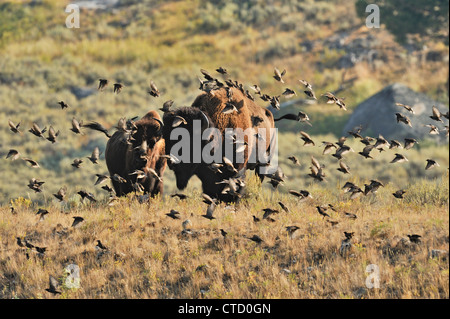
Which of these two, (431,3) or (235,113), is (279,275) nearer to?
(235,113)

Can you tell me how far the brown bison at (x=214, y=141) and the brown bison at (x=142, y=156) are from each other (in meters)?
0.20

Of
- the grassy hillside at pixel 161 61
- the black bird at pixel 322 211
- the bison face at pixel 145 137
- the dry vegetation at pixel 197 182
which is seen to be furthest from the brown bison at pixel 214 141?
the grassy hillside at pixel 161 61

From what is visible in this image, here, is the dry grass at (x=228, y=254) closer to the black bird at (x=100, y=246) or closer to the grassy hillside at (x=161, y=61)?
the black bird at (x=100, y=246)

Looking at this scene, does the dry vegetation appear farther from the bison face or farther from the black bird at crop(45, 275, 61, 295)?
the bison face

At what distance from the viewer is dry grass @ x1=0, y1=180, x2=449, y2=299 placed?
23.6 ft

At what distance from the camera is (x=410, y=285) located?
6844 mm

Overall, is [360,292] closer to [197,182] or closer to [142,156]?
[142,156]

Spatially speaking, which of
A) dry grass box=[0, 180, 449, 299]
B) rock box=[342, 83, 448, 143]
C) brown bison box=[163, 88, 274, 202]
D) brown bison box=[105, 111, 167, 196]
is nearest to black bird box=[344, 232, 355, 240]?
dry grass box=[0, 180, 449, 299]

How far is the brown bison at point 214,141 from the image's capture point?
32.6 ft

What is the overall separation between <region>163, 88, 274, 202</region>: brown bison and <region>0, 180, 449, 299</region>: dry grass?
0.60 metres

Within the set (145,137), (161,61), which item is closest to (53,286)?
(145,137)

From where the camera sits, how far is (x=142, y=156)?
9258 mm
